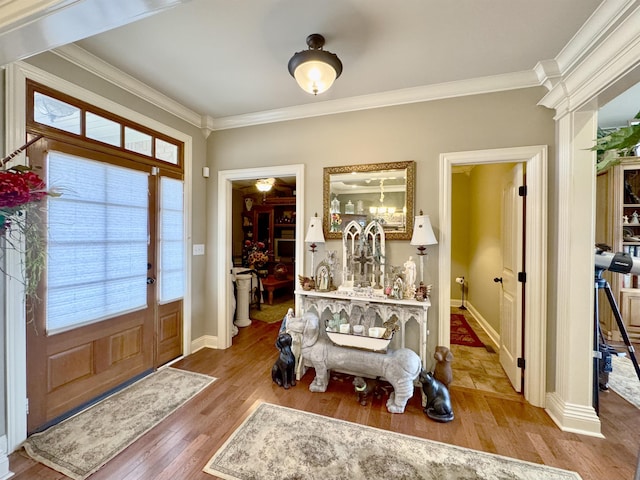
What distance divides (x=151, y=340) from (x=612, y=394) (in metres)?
4.41

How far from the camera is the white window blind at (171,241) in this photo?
9.18 feet

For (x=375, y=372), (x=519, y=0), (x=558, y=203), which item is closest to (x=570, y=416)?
(x=375, y=372)

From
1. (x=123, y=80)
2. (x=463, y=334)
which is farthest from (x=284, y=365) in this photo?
(x=123, y=80)

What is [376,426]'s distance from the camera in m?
1.97

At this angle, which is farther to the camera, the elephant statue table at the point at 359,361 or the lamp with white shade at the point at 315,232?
the lamp with white shade at the point at 315,232

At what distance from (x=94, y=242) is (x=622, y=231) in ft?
19.5

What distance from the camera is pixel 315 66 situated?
5.87 feet

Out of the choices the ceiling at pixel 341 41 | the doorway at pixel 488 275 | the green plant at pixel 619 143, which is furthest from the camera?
the doorway at pixel 488 275

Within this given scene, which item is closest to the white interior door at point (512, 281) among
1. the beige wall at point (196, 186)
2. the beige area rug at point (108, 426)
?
the beige area rug at point (108, 426)

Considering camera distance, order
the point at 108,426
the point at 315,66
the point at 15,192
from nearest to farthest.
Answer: the point at 15,192 < the point at 315,66 < the point at 108,426

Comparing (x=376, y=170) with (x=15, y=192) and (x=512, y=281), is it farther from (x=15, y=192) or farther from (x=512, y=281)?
(x=15, y=192)

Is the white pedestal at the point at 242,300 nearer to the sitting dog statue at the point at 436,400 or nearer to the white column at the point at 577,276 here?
the sitting dog statue at the point at 436,400

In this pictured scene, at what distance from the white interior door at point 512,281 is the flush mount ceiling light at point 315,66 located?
1.98m

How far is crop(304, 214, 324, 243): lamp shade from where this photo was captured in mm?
2668
